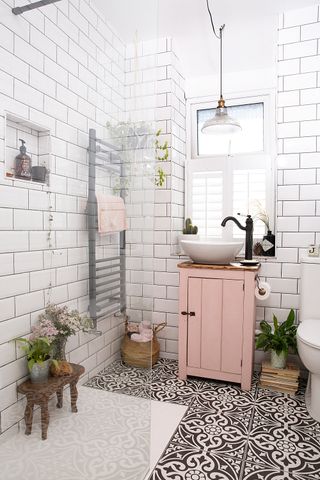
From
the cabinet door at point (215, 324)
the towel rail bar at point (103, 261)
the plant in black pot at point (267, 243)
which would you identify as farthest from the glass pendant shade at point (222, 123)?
the towel rail bar at point (103, 261)

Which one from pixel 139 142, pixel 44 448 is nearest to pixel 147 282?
pixel 139 142

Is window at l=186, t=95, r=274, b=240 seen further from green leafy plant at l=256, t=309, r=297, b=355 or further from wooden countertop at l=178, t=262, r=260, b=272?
green leafy plant at l=256, t=309, r=297, b=355

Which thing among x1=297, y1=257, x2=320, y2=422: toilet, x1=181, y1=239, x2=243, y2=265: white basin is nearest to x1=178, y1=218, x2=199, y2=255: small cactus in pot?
x1=181, y1=239, x2=243, y2=265: white basin

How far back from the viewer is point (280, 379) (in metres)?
2.38

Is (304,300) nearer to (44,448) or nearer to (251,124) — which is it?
(251,124)

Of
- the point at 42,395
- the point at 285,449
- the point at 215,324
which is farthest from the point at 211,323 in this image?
the point at 42,395

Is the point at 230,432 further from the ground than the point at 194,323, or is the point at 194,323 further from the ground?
the point at 194,323

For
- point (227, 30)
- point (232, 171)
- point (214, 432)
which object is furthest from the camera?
point (232, 171)

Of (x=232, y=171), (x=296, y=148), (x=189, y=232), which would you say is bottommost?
(x=189, y=232)

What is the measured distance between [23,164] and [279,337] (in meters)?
2.05

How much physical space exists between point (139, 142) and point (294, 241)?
1620 millimetres

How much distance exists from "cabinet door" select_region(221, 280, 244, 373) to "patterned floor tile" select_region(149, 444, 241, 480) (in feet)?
2.55

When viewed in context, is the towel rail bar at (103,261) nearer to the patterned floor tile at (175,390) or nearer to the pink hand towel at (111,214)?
the pink hand towel at (111,214)

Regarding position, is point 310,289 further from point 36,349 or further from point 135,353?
point 36,349
